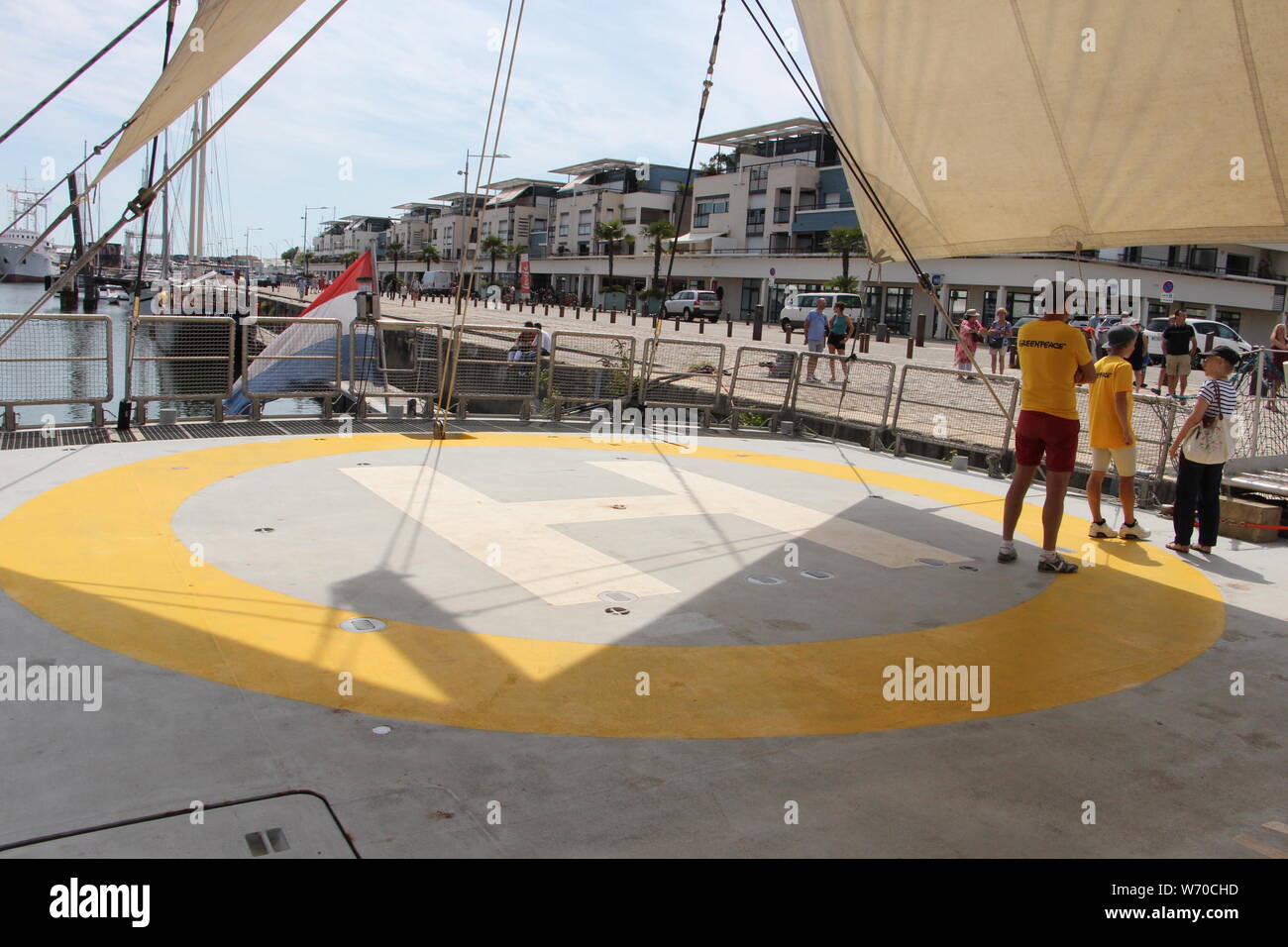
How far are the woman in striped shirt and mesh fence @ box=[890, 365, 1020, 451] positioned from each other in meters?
4.22

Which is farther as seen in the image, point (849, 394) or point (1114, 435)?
point (849, 394)

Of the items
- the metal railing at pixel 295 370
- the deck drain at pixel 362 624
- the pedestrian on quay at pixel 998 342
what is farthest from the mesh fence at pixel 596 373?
the pedestrian on quay at pixel 998 342

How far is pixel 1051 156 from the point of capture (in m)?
8.98

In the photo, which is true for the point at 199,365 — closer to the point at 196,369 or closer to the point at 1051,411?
the point at 196,369

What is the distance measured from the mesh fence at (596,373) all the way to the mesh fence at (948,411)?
166 inches

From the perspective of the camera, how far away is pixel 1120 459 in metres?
8.93

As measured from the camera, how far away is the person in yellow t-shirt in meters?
8.77

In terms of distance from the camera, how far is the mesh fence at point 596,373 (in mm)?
15031

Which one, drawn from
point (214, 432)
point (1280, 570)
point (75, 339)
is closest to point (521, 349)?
point (214, 432)

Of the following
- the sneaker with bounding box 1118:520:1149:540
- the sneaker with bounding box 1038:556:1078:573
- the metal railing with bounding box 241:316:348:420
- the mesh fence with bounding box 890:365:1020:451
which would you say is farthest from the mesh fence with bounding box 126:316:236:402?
the sneaker with bounding box 1118:520:1149:540

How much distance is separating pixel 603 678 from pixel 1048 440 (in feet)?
14.6

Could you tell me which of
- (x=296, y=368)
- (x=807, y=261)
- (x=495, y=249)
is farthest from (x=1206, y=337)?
(x=495, y=249)

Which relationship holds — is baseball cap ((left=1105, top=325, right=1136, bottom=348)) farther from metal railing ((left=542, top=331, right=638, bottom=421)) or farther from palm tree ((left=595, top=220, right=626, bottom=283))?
palm tree ((left=595, top=220, right=626, bottom=283))
